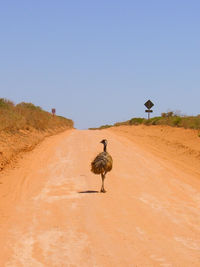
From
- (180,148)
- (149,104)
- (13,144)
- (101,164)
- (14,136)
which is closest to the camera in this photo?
(101,164)

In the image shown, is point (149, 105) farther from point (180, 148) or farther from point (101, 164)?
point (101, 164)

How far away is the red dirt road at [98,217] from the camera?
6.75 metres

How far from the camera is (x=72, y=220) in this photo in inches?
349

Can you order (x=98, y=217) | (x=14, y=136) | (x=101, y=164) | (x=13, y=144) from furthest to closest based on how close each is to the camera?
1. (x=14, y=136)
2. (x=13, y=144)
3. (x=101, y=164)
4. (x=98, y=217)

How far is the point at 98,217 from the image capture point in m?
9.16

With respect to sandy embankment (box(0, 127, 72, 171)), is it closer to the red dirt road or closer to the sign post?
the red dirt road

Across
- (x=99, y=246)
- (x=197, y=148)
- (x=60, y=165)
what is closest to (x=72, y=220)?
(x=99, y=246)

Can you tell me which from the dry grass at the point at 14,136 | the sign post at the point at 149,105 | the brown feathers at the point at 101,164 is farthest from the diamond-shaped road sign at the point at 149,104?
the brown feathers at the point at 101,164

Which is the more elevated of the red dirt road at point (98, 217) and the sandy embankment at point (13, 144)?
the sandy embankment at point (13, 144)

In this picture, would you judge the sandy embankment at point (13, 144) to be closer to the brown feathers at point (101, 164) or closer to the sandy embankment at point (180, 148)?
the brown feathers at point (101, 164)

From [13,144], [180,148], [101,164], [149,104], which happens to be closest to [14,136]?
[13,144]

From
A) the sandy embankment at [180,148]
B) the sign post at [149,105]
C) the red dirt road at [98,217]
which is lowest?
the red dirt road at [98,217]

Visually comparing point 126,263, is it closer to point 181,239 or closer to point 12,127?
point 181,239

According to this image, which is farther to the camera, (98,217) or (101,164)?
(101,164)
